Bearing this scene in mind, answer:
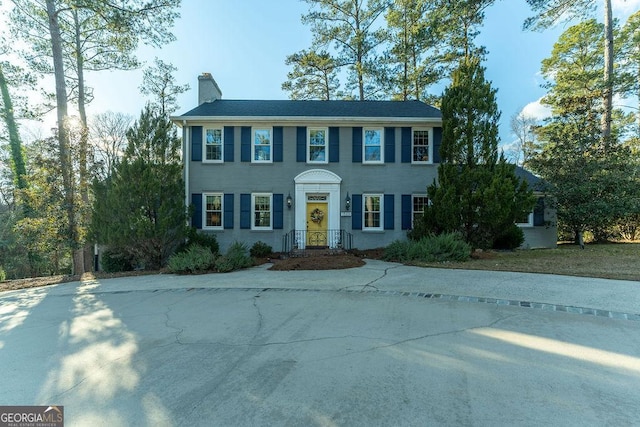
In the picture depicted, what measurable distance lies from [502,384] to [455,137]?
10.4 metres

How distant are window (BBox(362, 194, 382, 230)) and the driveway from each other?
7.21 meters

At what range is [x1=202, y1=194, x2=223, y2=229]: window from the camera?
13.5m

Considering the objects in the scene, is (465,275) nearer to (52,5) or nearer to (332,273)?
(332,273)

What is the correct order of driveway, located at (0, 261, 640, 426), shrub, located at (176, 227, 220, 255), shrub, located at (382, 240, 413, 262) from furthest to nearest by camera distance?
1. shrub, located at (176, 227, 220, 255)
2. shrub, located at (382, 240, 413, 262)
3. driveway, located at (0, 261, 640, 426)

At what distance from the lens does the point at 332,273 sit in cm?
875

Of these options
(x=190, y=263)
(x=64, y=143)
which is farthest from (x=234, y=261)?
(x=64, y=143)

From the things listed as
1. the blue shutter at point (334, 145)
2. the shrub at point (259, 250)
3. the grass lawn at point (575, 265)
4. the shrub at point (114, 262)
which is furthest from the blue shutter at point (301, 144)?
the shrub at point (114, 262)

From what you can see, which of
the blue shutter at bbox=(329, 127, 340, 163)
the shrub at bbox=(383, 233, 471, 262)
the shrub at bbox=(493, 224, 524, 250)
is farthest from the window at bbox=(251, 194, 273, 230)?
the shrub at bbox=(493, 224, 524, 250)

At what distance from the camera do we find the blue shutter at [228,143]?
13.6 meters

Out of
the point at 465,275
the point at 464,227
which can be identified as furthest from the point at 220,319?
the point at 464,227

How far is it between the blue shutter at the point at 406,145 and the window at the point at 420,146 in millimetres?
178

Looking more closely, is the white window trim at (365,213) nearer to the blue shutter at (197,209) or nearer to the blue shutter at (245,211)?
the blue shutter at (245,211)

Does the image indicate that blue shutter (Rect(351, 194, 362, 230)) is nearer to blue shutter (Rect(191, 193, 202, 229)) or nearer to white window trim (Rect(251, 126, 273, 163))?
white window trim (Rect(251, 126, 273, 163))

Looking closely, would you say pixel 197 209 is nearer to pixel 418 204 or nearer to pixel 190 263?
pixel 190 263
